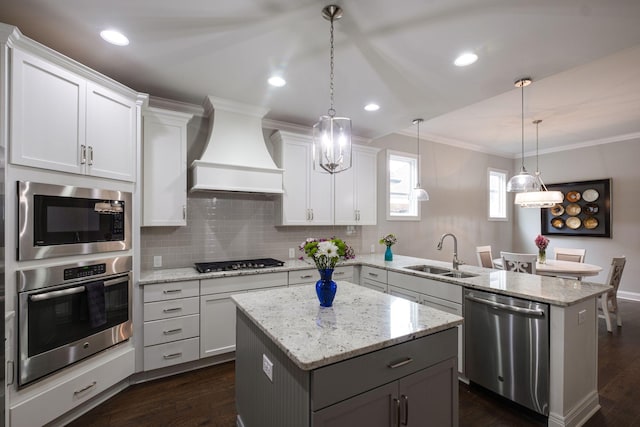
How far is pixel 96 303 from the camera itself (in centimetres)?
220

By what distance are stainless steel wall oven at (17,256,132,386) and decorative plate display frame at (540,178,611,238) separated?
7403mm

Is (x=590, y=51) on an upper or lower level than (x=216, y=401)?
upper

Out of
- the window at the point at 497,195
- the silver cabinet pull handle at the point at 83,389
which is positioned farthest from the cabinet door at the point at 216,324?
the window at the point at 497,195

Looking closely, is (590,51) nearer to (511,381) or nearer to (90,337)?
(511,381)

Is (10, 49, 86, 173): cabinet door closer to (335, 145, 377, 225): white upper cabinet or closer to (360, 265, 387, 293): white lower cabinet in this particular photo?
(335, 145, 377, 225): white upper cabinet

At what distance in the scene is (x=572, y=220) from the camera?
586cm

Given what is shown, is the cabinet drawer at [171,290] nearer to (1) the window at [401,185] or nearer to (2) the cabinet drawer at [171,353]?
(2) the cabinet drawer at [171,353]

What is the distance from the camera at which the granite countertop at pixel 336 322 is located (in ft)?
3.98

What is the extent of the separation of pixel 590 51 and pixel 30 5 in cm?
380

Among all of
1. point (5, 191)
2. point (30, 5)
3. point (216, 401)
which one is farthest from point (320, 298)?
point (30, 5)

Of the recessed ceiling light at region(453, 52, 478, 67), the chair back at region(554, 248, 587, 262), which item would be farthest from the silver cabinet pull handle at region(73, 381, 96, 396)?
the chair back at region(554, 248, 587, 262)

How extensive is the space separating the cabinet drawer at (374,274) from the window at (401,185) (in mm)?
1340

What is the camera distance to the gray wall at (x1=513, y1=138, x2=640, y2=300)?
513cm

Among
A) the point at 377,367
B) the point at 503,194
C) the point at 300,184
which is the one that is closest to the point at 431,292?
the point at 377,367
